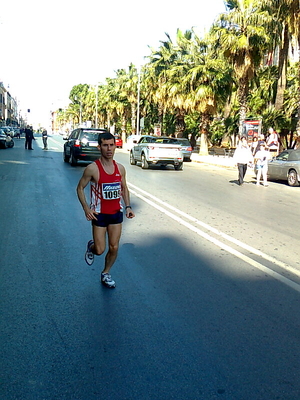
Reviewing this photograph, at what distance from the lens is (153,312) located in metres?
4.42

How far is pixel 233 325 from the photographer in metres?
4.19

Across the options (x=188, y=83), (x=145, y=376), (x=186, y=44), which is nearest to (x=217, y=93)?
(x=188, y=83)

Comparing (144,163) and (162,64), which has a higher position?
(162,64)

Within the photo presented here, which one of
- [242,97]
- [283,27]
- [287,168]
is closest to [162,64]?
[242,97]

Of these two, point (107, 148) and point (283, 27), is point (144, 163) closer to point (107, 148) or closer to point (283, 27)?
point (283, 27)

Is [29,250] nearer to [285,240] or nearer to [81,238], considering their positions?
[81,238]

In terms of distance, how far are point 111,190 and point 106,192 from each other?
0.06m

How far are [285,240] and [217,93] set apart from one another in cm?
2656

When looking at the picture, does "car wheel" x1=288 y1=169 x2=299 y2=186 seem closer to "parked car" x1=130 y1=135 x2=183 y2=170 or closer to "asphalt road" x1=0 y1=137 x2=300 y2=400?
"parked car" x1=130 y1=135 x2=183 y2=170

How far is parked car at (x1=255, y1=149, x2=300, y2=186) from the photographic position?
17377 mm

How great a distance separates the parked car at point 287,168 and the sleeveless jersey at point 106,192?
1361 centimetres

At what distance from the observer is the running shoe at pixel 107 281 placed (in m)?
5.06

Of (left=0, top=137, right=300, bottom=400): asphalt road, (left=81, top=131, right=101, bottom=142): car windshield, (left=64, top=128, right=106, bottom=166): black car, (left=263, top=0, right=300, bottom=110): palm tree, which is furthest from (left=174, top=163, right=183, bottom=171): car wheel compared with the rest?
(left=0, top=137, right=300, bottom=400): asphalt road

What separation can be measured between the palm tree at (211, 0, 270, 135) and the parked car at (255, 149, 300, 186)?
10277 millimetres
